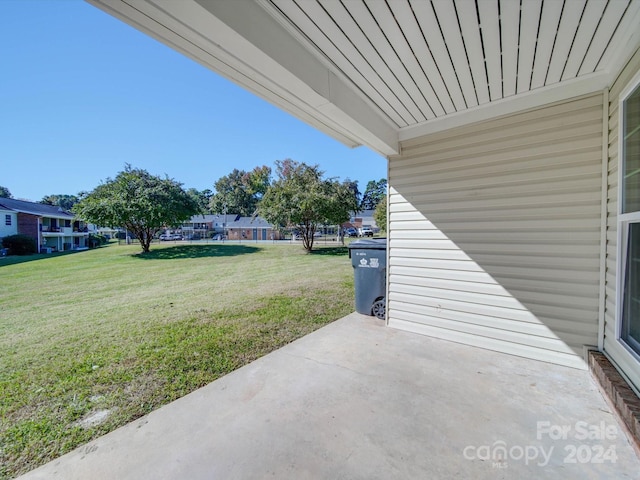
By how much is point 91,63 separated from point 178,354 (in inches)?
177

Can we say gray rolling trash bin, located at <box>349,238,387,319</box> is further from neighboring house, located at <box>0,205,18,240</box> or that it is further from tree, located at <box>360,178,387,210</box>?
tree, located at <box>360,178,387,210</box>

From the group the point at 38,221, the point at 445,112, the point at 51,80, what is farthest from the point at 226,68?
the point at 38,221

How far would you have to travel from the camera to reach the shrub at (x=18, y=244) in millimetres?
18108

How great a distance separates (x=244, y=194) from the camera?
150 ft

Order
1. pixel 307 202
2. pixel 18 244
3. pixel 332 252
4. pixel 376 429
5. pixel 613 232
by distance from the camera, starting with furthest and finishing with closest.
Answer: pixel 18 244 < pixel 332 252 < pixel 307 202 < pixel 613 232 < pixel 376 429

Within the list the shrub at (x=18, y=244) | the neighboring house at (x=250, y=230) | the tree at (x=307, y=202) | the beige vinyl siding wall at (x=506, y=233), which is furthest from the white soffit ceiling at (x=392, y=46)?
the neighboring house at (x=250, y=230)

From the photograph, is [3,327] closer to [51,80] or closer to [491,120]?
[51,80]

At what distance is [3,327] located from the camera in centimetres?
404

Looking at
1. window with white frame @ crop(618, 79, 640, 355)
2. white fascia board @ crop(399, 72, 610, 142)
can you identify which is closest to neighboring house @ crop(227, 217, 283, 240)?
white fascia board @ crop(399, 72, 610, 142)

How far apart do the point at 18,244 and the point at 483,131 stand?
28.3 meters

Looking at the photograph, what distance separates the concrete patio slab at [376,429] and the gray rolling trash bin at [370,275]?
148cm

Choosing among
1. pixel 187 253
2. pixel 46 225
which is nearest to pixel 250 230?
pixel 187 253

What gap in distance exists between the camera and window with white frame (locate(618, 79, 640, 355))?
1.83 meters

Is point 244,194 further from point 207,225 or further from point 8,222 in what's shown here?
point 8,222
